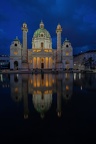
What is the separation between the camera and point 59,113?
7852 millimetres

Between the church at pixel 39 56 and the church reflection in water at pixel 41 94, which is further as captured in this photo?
the church at pixel 39 56

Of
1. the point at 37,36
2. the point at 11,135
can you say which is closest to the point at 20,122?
the point at 11,135

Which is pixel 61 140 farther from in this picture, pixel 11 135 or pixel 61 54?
pixel 61 54

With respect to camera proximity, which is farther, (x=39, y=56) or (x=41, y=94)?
(x=39, y=56)

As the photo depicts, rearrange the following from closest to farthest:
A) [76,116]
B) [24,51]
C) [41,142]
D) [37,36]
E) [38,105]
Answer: [41,142] < [76,116] < [38,105] < [24,51] < [37,36]

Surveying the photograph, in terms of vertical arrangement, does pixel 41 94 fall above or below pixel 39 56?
below

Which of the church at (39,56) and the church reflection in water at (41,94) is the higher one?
the church at (39,56)

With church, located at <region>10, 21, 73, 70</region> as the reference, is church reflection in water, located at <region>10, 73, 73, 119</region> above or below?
below

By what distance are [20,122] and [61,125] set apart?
1.68m

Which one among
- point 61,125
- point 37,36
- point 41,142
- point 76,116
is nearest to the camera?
point 41,142

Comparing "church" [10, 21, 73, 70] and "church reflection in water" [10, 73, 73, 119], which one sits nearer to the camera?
"church reflection in water" [10, 73, 73, 119]

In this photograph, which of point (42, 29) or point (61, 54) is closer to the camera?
point (61, 54)

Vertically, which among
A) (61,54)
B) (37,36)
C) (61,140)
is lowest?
(61,140)

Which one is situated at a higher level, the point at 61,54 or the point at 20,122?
the point at 61,54
